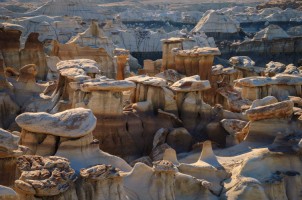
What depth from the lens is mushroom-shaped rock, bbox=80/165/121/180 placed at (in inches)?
408

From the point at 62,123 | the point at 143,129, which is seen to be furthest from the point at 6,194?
the point at 143,129

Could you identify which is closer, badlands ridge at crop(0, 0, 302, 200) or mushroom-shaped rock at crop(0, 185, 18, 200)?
mushroom-shaped rock at crop(0, 185, 18, 200)

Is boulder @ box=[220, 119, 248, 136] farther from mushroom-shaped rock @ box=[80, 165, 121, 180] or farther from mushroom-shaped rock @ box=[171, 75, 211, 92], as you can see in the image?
mushroom-shaped rock @ box=[80, 165, 121, 180]

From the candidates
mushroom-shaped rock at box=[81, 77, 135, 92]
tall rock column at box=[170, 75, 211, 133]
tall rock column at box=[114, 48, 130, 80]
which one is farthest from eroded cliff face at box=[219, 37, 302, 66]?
mushroom-shaped rock at box=[81, 77, 135, 92]

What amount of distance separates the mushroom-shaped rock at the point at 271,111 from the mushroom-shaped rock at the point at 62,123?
4686 mm

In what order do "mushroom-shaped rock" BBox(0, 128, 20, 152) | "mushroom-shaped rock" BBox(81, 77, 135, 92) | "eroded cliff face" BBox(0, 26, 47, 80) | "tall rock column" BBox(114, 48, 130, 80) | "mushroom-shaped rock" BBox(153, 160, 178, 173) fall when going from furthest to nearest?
"tall rock column" BBox(114, 48, 130, 80), "eroded cliff face" BBox(0, 26, 47, 80), "mushroom-shaped rock" BBox(81, 77, 135, 92), "mushroom-shaped rock" BBox(153, 160, 178, 173), "mushroom-shaped rock" BBox(0, 128, 20, 152)

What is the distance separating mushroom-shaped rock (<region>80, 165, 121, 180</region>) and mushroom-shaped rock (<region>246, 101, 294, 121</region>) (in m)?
6.05

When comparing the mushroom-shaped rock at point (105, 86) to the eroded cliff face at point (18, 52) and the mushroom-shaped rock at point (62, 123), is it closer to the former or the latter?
the mushroom-shaped rock at point (62, 123)

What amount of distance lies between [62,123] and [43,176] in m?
2.52

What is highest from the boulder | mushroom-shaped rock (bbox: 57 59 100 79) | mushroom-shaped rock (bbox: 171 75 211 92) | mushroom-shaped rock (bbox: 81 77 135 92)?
mushroom-shaped rock (bbox: 81 77 135 92)

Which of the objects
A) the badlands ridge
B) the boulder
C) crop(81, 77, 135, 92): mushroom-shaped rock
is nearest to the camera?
the badlands ridge

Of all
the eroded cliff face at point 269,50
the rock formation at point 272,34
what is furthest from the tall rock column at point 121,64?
the rock formation at point 272,34

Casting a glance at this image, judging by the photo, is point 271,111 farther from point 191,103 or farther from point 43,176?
point 43,176

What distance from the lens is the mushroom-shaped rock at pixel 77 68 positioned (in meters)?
18.0
